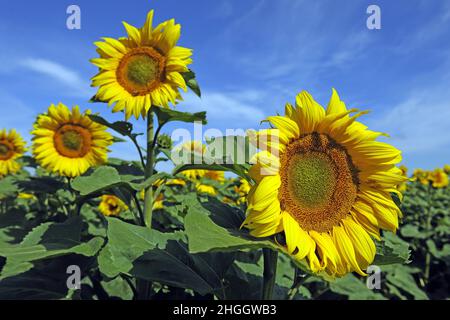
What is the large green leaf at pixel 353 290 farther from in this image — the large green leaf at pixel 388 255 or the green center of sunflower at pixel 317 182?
the green center of sunflower at pixel 317 182

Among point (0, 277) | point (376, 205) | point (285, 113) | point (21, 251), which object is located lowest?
point (0, 277)

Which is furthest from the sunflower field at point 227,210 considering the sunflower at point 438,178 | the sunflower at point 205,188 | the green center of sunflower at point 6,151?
the sunflower at point 438,178

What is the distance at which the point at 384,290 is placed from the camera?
6.20 m

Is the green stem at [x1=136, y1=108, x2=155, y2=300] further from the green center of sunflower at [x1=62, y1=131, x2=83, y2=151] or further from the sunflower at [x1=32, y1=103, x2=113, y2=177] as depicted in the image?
the green center of sunflower at [x1=62, y1=131, x2=83, y2=151]

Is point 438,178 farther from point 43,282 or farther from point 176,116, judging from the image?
point 43,282

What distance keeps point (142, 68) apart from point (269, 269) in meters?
2.17

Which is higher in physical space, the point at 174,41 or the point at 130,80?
the point at 174,41

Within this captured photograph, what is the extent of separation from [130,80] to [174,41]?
1.71 feet

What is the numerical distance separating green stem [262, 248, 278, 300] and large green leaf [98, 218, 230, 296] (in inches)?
9.8

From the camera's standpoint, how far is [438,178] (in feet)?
40.1

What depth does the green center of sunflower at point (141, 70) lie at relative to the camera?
3.36 m

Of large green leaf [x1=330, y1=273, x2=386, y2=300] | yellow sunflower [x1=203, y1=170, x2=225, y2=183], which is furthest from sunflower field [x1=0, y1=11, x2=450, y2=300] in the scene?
yellow sunflower [x1=203, y1=170, x2=225, y2=183]

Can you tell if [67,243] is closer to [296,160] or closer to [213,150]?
[213,150]
